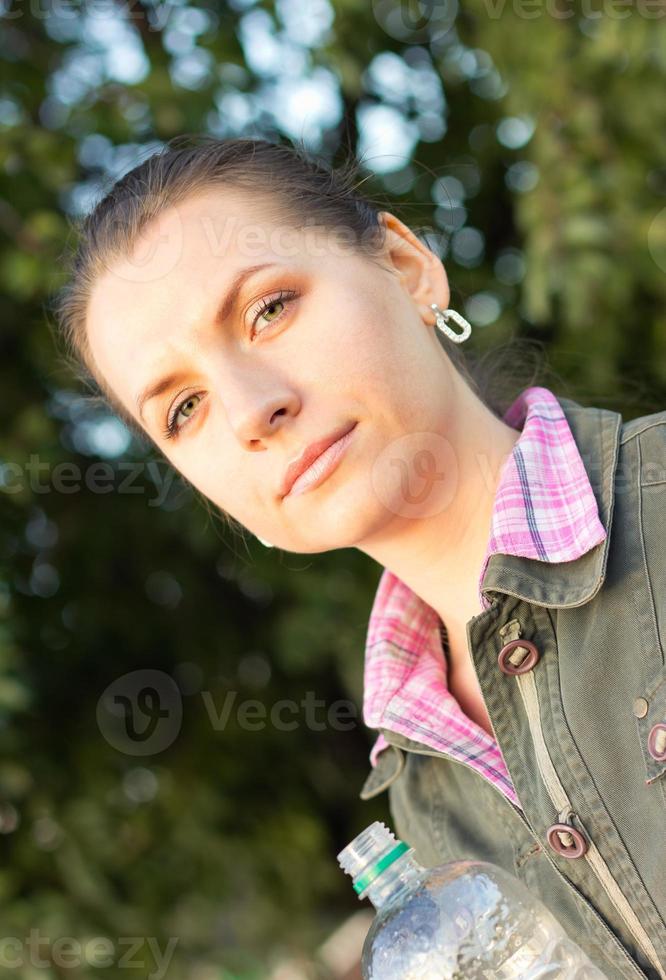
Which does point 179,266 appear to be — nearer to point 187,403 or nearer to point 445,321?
point 187,403

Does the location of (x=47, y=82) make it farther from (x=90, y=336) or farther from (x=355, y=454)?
(x=355, y=454)

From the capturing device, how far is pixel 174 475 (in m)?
2.61

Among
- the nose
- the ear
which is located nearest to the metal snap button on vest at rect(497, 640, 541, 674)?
the nose

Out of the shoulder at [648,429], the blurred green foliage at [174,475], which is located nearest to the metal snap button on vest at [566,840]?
the shoulder at [648,429]

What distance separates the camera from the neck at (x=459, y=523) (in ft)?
4.61

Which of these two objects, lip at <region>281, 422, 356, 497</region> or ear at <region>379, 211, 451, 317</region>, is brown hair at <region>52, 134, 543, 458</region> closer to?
ear at <region>379, 211, 451, 317</region>

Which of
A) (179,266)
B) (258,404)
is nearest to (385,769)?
(258,404)

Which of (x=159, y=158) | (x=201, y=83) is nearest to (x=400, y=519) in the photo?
(x=159, y=158)

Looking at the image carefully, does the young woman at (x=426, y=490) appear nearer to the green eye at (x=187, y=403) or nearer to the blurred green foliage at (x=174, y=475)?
the green eye at (x=187, y=403)

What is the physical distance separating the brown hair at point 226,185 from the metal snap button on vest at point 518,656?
1.66 ft

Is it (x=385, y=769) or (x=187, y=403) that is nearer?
(x=187, y=403)

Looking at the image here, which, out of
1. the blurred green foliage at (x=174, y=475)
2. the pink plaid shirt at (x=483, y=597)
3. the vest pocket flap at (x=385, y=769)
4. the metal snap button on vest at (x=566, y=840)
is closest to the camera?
the metal snap button on vest at (x=566, y=840)

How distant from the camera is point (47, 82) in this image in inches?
104

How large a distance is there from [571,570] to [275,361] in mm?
419
